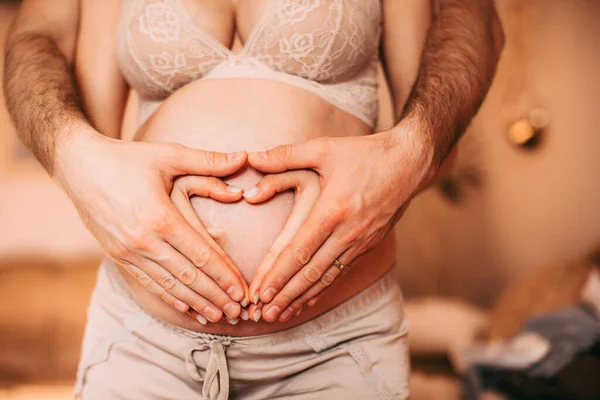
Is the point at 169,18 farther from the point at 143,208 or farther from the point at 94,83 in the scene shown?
the point at 143,208

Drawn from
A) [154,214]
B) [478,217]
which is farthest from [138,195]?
[478,217]

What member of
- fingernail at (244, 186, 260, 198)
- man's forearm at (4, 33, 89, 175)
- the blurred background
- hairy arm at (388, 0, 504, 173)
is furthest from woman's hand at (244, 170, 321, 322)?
the blurred background

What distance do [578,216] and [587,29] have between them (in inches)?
36.2

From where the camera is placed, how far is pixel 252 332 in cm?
76

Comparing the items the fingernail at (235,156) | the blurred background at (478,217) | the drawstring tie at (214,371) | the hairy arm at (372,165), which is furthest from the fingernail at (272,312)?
the blurred background at (478,217)

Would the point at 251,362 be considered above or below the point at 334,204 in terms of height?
below

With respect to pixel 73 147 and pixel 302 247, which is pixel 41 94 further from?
pixel 302 247

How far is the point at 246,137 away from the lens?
75 centimetres

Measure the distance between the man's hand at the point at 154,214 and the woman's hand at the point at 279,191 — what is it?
2 centimetres

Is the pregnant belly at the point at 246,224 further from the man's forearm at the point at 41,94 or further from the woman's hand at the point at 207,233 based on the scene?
the man's forearm at the point at 41,94

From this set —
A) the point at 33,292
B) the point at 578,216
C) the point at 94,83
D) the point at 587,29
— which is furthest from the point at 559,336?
the point at 33,292

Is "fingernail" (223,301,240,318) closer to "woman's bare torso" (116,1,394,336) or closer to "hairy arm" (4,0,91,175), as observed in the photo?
"woman's bare torso" (116,1,394,336)

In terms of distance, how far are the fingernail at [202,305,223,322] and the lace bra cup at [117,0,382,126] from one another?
1.23 ft

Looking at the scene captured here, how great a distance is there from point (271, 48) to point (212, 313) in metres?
0.42
